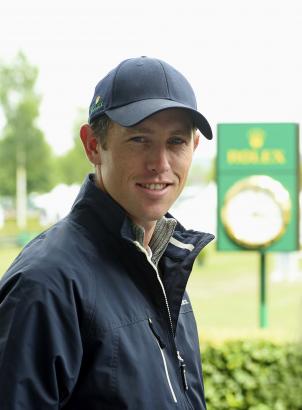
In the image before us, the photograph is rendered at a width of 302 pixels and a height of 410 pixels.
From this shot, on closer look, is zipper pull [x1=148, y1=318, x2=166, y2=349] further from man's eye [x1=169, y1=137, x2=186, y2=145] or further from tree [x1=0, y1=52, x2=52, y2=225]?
tree [x1=0, y1=52, x2=52, y2=225]

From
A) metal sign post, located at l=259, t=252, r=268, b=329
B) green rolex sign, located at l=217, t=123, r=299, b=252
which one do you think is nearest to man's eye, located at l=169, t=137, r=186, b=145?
green rolex sign, located at l=217, t=123, r=299, b=252

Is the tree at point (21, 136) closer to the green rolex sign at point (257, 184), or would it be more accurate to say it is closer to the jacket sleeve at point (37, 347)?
the green rolex sign at point (257, 184)

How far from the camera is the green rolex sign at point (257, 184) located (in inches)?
236

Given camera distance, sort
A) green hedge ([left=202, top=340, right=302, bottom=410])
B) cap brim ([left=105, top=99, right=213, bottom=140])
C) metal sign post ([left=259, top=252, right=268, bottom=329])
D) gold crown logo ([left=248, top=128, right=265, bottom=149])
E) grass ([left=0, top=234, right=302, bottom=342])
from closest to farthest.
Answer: cap brim ([left=105, top=99, right=213, bottom=140]) < green hedge ([left=202, top=340, right=302, bottom=410]) < grass ([left=0, top=234, right=302, bottom=342]) < gold crown logo ([left=248, top=128, right=265, bottom=149]) < metal sign post ([left=259, top=252, right=268, bottom=329])

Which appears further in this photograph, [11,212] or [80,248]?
[11,212]

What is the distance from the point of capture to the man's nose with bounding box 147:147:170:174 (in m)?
1.26

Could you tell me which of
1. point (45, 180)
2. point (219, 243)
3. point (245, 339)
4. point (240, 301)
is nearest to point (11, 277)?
point (245, 339)

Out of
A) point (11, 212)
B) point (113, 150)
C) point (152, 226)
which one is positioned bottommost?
point (11, 212)

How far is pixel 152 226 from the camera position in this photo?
1.39m

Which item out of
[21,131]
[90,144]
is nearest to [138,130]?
[90,144]

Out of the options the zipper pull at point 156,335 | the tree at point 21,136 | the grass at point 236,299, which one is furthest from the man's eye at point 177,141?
the tree at point 21,136

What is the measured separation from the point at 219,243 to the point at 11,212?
→ 27.9 metres

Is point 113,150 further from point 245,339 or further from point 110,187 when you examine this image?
point 245,339

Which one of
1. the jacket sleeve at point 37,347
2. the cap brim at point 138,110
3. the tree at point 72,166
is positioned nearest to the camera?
the jacket sleeve at point 37,347
